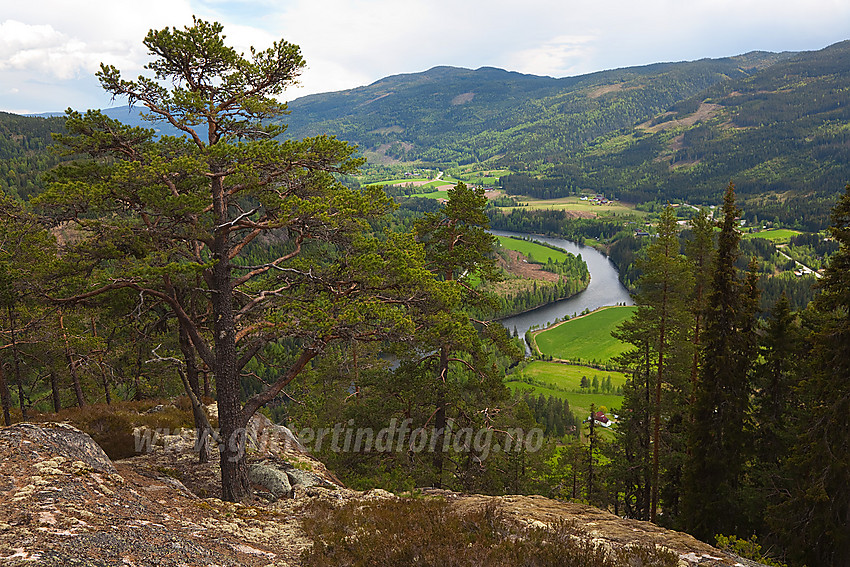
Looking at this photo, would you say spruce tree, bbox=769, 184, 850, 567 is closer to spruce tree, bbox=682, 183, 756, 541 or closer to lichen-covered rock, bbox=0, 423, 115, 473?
spruce tree, bbox=682, 183, 756, 541

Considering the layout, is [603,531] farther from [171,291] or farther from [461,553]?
[171,291]

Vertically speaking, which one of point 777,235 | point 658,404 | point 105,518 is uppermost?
point 105,518

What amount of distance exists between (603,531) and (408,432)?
12.2 m

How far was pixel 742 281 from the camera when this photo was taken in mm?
21172

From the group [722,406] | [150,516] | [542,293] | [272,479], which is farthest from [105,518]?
[542,293]

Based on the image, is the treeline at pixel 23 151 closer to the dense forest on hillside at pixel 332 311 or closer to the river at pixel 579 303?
the river at pixel 579 303

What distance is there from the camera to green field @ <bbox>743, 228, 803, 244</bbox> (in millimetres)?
180000

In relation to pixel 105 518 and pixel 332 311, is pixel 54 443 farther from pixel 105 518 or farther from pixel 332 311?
pixel 332 311

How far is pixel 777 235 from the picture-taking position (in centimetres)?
18875

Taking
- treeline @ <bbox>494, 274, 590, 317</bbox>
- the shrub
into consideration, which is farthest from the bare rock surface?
treeline @ <bbox>494, 274, 590, 317</bbox>

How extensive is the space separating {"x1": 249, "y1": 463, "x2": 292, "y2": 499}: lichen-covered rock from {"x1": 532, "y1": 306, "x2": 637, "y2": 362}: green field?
10439 centimetres

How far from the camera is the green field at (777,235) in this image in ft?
591

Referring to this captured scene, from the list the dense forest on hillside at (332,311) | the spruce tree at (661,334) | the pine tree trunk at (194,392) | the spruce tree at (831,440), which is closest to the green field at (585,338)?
the spruce tree at (661,334)

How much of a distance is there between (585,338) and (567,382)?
21114mm
